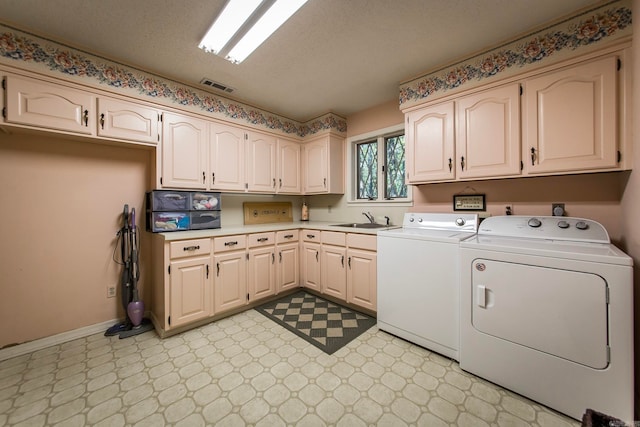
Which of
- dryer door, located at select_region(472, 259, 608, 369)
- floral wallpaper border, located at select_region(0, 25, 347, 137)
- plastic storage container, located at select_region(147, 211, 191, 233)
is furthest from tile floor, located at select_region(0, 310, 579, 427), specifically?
floral wallpaper border, located at select_region(0, 25, 347, 137)

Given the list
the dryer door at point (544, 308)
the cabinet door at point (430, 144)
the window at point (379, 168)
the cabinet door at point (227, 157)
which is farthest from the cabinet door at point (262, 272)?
the dryer door at point (544, 308)

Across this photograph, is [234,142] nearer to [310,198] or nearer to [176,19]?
[176,19]

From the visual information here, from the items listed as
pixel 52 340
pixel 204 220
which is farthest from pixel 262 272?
pixel 52 340

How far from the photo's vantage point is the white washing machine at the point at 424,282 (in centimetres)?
181

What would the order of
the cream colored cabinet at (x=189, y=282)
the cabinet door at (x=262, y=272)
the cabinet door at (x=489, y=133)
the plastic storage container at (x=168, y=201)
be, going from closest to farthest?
the cabinet door at (x=489, y=133), the cream colored cabinet at (x=189, y=282), the plastic storage container at (x=168, y=201), the cabinet door at (x=262, y=272)

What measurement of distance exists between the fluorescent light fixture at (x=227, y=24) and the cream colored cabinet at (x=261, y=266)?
1760 mm

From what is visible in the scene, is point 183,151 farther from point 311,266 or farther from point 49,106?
point 311,266

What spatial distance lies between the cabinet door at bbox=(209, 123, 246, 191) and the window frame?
1468 millimetres

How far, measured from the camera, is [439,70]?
2.26 meters

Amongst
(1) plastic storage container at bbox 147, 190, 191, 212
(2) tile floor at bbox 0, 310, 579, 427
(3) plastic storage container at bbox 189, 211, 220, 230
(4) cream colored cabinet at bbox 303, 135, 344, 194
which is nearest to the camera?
(2) tile floor at bbox 0, 310, 579, 427

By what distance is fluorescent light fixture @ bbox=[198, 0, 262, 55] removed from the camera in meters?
1.53

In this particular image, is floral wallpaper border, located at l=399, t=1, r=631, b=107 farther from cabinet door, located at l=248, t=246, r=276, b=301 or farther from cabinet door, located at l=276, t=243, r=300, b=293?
cabinet door, located at l=248, t=246, r=276, b=301

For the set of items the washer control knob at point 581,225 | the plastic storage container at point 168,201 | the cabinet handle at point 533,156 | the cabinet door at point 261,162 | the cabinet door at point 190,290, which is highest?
the cabinet door at point 261,162

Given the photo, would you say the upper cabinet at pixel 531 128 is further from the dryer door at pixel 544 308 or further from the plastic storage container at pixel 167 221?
the plastic storage container at pixel 167 221
